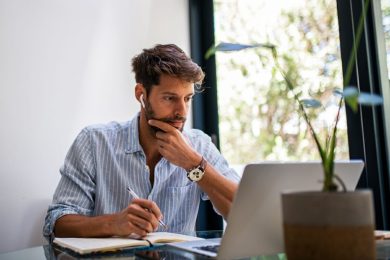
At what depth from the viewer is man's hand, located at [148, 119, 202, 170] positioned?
1476mm

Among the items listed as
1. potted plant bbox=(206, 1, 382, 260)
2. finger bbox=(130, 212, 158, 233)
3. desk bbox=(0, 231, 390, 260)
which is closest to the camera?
potted plant bbox=(206, 1, 382, 260)

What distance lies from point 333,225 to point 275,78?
1723 mm

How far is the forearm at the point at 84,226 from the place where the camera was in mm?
1191

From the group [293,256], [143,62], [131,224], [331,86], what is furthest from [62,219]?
[331,86]

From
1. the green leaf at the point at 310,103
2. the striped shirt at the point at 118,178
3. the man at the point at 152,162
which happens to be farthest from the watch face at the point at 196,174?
the green leaf at the point at 310,103

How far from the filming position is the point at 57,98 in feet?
6.54

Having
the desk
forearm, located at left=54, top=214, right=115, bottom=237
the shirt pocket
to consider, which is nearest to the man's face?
the shirt pocket

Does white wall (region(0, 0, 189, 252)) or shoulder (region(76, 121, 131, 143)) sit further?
white wall (region(0, 0, 189, 252))

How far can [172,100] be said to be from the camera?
5.38 ft

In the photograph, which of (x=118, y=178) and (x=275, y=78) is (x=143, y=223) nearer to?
(x=118, y=178)

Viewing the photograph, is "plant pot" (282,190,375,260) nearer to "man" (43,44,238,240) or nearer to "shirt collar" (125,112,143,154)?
"man" (43,44,238,240)

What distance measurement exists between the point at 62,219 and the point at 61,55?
99 cm

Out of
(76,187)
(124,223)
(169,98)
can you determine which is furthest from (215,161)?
(124,223)

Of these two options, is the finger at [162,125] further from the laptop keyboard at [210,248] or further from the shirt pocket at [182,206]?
the laptop keyboard at [210,248]
